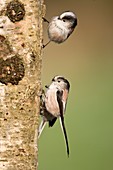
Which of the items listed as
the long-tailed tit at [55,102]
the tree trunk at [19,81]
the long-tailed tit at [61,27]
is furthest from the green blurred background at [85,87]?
the tree trunk at [19,81]

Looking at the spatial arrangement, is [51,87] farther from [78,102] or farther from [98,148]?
[78,102]

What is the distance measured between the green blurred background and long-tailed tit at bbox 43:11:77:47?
1914 mm

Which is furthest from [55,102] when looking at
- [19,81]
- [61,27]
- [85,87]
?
[85,87]

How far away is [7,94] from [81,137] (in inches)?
165

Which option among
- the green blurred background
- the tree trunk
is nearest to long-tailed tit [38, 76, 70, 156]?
the tree trunk

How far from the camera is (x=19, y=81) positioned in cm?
309

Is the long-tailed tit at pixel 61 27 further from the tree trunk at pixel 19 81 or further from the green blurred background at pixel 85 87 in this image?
the green blurred background at pixel 85 87

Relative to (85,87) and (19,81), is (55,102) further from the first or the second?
(85,87)

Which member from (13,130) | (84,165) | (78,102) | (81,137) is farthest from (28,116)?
(78,102)

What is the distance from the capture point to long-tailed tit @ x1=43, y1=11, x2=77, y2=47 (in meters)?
3.86

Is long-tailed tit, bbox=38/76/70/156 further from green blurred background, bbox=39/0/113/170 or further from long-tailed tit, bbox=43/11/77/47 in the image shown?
green blurred background, bbox=39/0/113/170

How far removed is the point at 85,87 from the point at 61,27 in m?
4.61

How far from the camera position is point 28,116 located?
3.10 meters

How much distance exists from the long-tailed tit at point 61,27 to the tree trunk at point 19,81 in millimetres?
719
